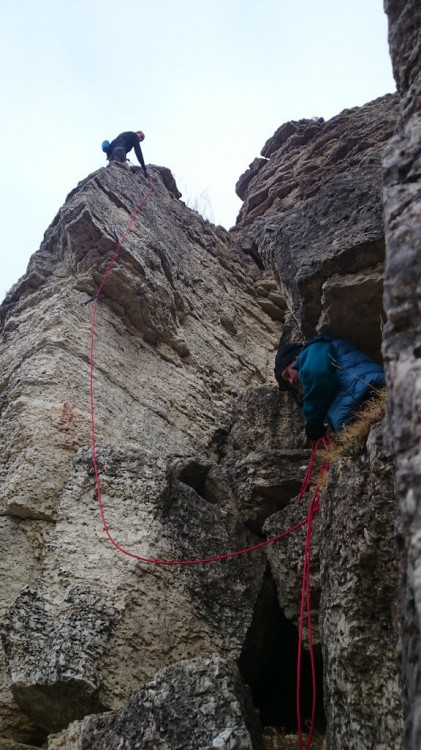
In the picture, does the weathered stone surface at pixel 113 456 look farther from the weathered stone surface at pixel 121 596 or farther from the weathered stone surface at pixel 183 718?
the weathered stone surface at pixel 183 718

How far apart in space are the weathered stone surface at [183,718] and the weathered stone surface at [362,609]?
59 centimetres

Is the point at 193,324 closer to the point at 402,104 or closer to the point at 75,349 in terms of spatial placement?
the point at 75,349

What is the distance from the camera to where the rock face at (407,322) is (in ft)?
7.03

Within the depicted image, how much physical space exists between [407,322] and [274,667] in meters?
4.16

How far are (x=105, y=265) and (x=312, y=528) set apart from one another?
17.4 ft

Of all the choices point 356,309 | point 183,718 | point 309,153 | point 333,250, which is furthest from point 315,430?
point 309,153

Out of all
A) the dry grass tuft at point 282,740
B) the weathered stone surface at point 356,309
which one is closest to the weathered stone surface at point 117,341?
the weathered stone surface at point 356,309

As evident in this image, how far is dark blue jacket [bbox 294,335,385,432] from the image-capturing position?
5305mm

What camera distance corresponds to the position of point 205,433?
316 inches

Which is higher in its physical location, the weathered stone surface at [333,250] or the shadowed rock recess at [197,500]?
the weathered stone surface at [333,250]

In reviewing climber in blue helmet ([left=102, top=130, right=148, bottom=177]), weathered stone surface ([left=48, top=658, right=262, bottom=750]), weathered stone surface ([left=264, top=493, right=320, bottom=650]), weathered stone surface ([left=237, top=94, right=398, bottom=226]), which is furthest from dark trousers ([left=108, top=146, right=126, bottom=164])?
weathered stone surface ([left=48, top=658, right=262, bottom=750])

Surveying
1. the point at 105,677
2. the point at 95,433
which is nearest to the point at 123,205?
the point at 95,433

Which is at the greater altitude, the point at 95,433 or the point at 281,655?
the point at 95,433

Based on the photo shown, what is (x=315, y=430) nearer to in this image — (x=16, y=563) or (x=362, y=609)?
(x=362, y=609)
